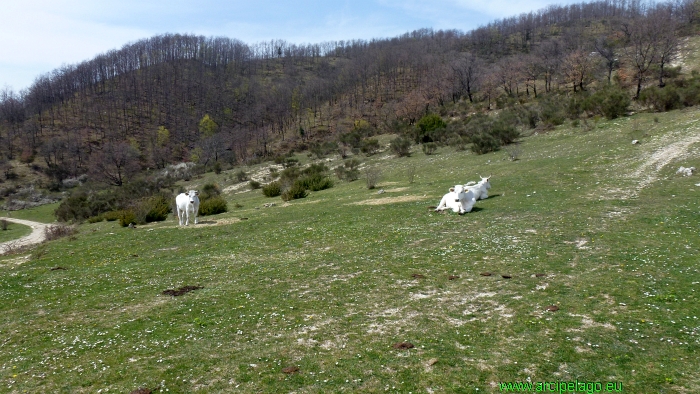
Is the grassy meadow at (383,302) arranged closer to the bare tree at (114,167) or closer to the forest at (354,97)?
the forest at (354,97)

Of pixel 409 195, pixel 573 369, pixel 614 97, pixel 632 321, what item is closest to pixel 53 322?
pixel 573 369

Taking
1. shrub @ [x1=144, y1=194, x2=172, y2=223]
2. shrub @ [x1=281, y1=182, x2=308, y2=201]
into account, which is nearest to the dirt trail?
shrub @ [x1=281, y1=182, x2=308, y2=201]

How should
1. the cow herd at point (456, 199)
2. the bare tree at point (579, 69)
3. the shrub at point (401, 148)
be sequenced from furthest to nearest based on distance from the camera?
1. the bare tree at point (579, 69)
2. the shrub at point (401, 148)
3. the cow herd at point (456, 199)

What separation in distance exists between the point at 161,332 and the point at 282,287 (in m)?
3.49

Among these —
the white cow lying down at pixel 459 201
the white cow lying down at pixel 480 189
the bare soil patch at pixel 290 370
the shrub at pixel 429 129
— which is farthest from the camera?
the shrub at pixel 429 129

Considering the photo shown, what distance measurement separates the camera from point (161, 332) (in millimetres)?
9148

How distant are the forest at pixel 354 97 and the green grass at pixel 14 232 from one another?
74.0ft

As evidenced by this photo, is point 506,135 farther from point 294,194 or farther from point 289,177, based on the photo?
point 289,177

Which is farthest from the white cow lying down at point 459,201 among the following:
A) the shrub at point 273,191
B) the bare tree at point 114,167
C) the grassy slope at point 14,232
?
the bare tree at point 114,167

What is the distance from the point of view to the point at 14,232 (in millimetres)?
48469

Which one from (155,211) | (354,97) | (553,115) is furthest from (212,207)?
(354,97)

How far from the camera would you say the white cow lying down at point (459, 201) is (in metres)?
20.7

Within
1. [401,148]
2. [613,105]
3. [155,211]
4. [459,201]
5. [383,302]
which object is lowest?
[383,302]

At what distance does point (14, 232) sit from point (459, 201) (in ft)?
163
